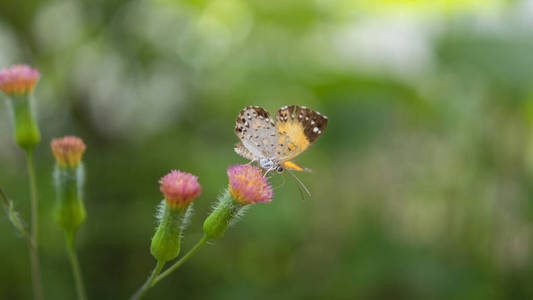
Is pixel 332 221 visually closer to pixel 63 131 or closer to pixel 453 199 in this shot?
pixel 453 199

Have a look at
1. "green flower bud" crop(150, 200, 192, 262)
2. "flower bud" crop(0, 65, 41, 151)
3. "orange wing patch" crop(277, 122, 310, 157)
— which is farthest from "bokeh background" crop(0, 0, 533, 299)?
"green flower bud" crop(150, 200, 192, 262)

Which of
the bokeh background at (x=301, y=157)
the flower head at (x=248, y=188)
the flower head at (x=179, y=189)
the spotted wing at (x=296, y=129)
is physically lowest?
the flower head at (x=179, y=189)

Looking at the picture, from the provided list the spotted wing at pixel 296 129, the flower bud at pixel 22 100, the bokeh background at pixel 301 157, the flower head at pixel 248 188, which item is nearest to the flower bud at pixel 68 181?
the flower bud at pixel 22 100

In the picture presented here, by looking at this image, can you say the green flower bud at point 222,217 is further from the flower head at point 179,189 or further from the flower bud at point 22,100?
the flower bud at point 22,100

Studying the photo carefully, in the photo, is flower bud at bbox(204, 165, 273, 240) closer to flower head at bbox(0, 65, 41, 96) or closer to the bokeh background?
flower head at bbox(0, 65, 41, 96)

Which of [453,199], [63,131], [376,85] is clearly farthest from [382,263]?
[63,131]

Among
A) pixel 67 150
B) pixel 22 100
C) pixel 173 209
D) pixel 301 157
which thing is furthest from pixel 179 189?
pixel 301 157
